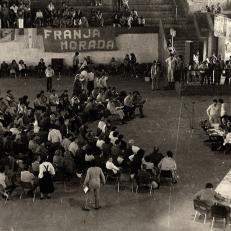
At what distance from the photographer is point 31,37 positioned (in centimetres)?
3356

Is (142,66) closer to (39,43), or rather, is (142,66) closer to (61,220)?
(39,43)

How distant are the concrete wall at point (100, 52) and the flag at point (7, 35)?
21 cm

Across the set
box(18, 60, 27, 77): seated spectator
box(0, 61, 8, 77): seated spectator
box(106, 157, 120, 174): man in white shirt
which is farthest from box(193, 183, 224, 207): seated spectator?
box(0, 61, 8, 77): seated spectator

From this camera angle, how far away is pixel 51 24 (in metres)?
33.7

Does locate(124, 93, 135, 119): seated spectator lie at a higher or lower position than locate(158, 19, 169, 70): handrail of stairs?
lower

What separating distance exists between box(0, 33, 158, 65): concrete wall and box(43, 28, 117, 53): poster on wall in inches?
12.3

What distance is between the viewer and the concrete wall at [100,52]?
33.7 meters

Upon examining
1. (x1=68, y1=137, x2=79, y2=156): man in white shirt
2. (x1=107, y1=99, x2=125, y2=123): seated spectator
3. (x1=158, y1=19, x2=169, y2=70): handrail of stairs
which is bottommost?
(x1=68, y1=137, x2=79, y2=156): man in white shirt

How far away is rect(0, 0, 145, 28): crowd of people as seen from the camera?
109 ft

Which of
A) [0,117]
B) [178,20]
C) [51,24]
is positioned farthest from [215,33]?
[0,117]

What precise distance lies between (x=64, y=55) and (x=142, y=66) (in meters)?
4.26

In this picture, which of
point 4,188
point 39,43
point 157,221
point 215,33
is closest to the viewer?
point 157,221

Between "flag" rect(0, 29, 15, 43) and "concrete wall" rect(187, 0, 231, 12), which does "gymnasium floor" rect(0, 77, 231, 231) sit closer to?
"flag" rect(0, 29, 15, 43)

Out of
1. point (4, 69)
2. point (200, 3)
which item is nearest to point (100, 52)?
point (4, 69)
